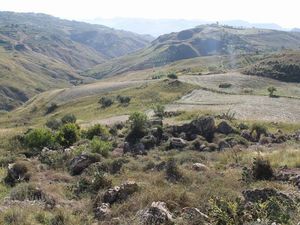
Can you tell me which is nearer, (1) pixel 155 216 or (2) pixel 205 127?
(1) pixel 155 216

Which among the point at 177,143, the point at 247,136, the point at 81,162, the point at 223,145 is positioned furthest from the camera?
the point at 247,136

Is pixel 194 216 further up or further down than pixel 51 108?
further up

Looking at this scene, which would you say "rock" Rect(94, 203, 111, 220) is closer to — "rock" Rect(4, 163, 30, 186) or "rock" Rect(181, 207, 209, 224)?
"rock" Rect(181, 207, 209, 224)

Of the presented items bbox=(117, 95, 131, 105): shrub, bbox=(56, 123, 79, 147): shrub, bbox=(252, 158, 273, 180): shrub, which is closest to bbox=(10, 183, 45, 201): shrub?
bbox=(252, 158, 273, 180): shrub

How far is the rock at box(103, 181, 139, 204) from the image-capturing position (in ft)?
48.1

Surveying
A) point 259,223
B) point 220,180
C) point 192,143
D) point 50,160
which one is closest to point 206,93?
Answer: point 192,143

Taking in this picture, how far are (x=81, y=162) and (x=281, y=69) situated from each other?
314ft

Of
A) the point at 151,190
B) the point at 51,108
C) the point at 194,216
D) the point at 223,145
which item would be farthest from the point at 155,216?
the point at 51,108

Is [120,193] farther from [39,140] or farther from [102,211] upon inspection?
[39,140]

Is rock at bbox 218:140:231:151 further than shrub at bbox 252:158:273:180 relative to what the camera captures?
Yes

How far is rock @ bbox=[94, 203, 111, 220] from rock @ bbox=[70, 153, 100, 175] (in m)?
Answer: 7.53

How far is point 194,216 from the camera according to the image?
11.6 metres

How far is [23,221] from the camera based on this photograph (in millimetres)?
12117

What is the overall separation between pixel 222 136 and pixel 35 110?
10043cm
